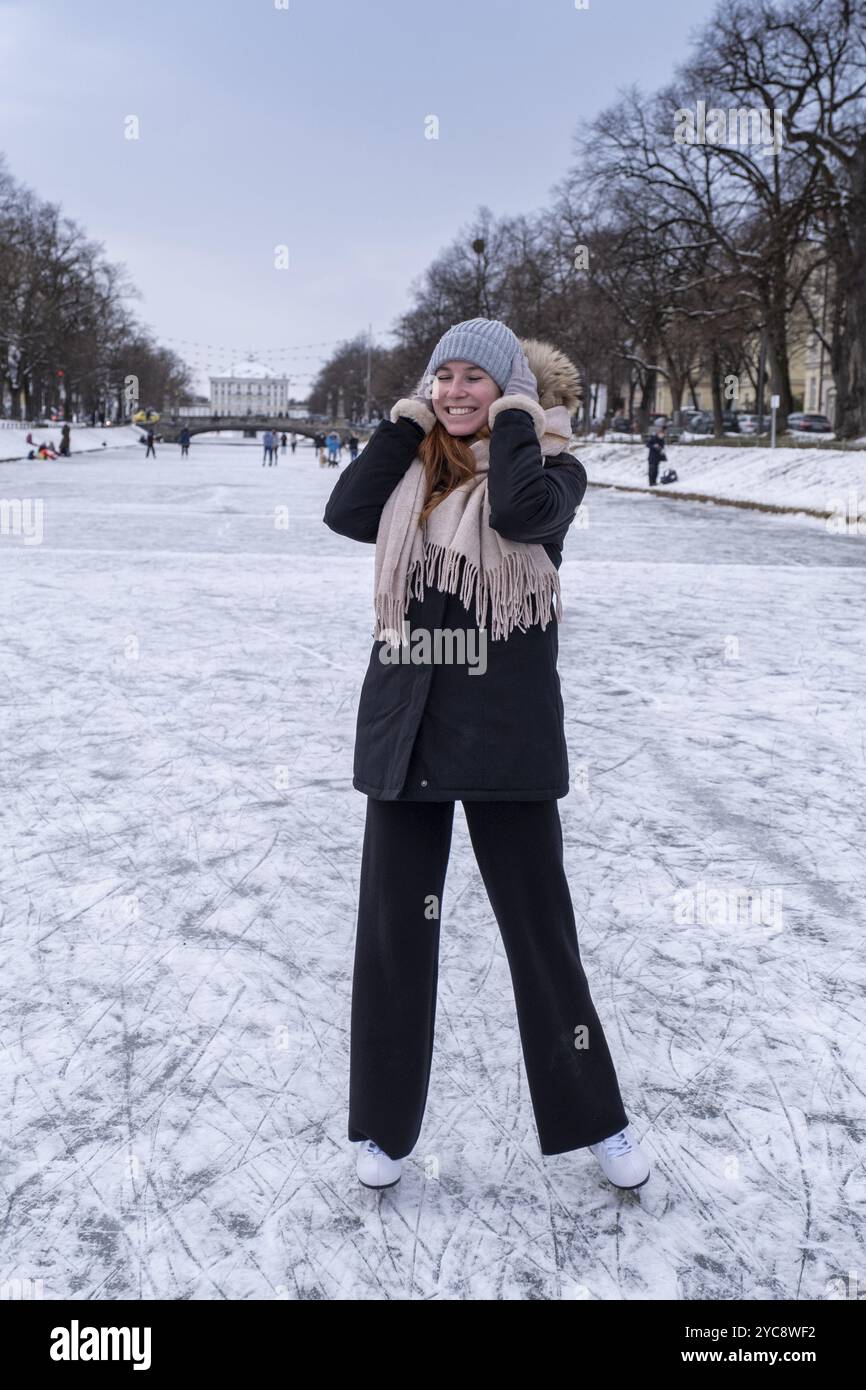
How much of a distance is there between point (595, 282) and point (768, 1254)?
125 feet

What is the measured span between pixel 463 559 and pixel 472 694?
260 millimetres

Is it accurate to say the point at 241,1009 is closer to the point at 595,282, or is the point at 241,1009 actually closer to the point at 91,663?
the point at 91,663

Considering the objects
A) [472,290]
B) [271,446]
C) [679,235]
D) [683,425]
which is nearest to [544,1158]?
[679,235]

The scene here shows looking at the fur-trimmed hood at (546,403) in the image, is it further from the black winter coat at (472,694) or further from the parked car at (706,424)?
the parked car at (706,424)

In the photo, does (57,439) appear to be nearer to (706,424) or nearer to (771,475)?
(706,424)

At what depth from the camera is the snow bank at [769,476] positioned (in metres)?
21.7

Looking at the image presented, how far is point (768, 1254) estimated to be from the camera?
92.2 inches

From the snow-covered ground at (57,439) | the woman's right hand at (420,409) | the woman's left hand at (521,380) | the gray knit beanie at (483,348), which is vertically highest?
the snow-covered ground at (57,439)

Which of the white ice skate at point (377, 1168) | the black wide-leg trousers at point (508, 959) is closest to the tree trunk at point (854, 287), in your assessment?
the black wide-leg trousers at point (508, 959)

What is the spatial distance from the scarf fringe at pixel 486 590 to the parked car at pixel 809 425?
2010 inches

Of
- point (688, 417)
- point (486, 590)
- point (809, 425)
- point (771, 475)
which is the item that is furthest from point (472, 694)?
point (688, 417)

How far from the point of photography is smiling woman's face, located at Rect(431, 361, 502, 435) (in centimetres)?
237

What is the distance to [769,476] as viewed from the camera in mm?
25750

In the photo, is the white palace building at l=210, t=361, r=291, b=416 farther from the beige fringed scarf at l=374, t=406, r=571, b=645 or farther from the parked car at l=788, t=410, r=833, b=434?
the beige fringed scarf at l=374, t=406, r=571, b=645
